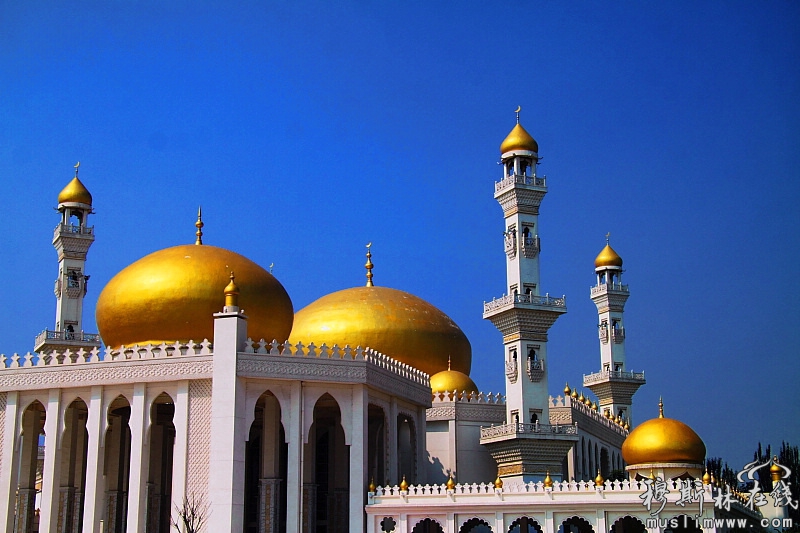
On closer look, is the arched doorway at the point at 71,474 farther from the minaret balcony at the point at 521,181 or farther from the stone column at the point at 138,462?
the minaret balcony at the point at 521,181

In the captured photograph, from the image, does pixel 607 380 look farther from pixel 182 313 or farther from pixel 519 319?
pixel 182 313

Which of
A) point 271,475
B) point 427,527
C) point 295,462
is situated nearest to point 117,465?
point 271,475

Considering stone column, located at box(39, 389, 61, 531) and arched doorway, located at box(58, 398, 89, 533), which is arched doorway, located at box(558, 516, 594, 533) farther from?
arched doorway, located at box(58, 398, 89, 533)

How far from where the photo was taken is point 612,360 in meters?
46.5

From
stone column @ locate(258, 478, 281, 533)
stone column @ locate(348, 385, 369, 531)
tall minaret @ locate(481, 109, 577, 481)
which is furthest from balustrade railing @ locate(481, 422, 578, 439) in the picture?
stone column @ locate(258, 478, 281, 533)

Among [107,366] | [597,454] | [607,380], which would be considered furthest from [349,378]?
[607,380]

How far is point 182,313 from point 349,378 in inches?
192

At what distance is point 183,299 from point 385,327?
31.1 ft

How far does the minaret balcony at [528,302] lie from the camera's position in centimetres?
3516

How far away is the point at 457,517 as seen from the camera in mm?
26266

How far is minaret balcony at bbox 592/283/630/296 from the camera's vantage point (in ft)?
154

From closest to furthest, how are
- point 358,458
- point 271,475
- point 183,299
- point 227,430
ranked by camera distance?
point 227,430 < point 358,458 < point 271,475 < point 183,299

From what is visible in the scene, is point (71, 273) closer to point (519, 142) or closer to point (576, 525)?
point (519, 142)

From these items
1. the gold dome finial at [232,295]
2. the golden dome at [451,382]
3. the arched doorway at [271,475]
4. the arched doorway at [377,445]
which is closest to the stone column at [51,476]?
the arched doorway at [271,475]
